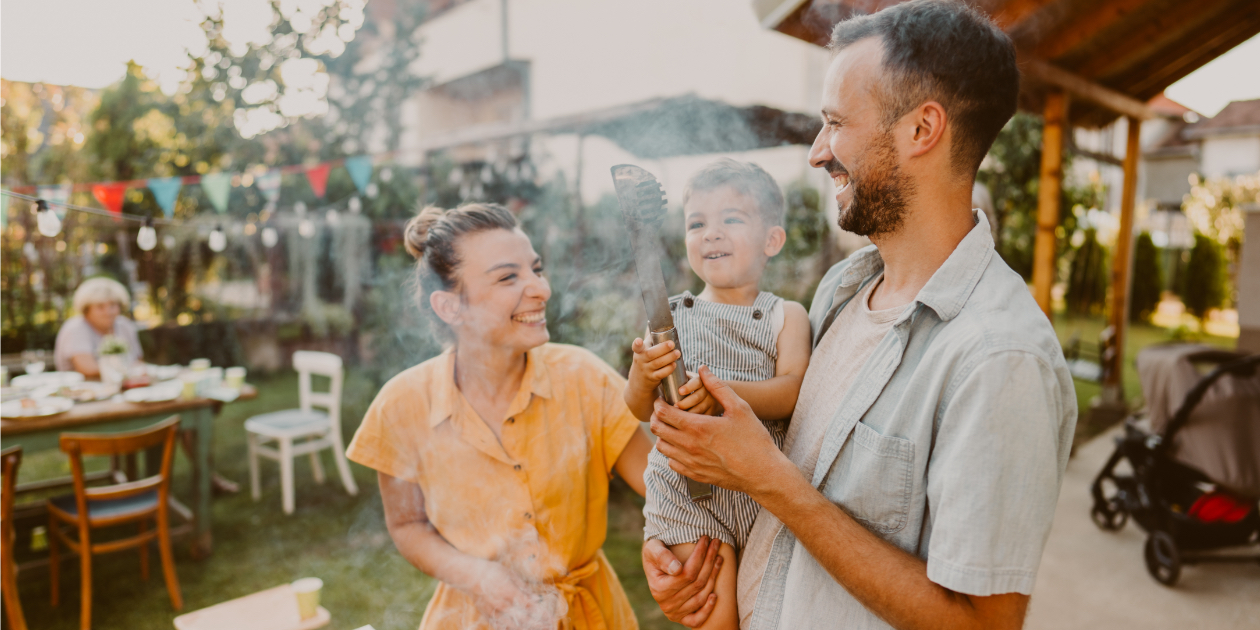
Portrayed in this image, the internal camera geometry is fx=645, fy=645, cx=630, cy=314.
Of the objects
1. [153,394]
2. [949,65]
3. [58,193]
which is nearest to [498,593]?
[949,65]

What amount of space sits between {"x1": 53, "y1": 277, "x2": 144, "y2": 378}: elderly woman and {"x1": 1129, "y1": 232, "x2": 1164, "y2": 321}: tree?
19.5 m

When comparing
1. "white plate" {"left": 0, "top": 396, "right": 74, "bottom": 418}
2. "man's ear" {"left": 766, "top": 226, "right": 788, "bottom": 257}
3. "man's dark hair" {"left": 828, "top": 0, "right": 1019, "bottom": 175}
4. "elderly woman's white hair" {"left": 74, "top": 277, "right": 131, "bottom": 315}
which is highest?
"man's dark hair" {"left": 828, "top": 0, "right": 1019, "bottom": 175}

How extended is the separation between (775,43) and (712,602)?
8.73 m

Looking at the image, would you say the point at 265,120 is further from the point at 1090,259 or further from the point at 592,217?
the point at 1090,259

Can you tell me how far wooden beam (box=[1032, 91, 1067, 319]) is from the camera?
5.64 metres

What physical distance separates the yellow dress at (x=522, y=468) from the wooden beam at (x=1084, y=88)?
444 centimetres

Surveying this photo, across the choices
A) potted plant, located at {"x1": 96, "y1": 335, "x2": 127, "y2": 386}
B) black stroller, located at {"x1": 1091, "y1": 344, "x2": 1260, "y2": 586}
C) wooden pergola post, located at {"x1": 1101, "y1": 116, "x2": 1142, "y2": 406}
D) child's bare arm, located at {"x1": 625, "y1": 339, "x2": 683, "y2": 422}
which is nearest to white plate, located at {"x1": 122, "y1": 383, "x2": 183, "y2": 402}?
potted plant, located at {"x1": 96, "y1": 335, "x2": 127, "y2": 386}

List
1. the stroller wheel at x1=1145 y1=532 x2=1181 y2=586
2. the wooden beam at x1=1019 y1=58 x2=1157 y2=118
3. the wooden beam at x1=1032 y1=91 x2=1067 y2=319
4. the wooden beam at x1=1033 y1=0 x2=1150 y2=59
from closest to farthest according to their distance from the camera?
the stroller wheel at x1=1145 y1=532 x2=1181 y2=586, the wooden beam at x1=1033 y1=0 x2=1150 y2=59, the wooden beam at x1=1019 y1=58 x2=1157 y2=118, the wooden beam at x1=1032 y1=91 x2=1067 y2=319

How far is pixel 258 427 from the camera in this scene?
17.7ft

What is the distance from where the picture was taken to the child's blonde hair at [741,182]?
166 centimetres

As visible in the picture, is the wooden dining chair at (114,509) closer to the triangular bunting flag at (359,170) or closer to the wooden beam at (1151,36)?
the triangular bunting flag at (359,170)

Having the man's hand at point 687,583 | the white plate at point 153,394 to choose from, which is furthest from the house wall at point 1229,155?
the white plate at point 153,394

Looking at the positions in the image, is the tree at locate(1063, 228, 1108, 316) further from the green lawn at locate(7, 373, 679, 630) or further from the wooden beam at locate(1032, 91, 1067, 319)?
the green lawn at locate(7, 373, 679, 630)

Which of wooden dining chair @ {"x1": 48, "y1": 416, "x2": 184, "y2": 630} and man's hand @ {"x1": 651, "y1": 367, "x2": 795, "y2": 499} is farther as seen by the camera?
wooden dining chair @ {"x1": 48, "y1": 416, "x2": 184, "y2": 630}
